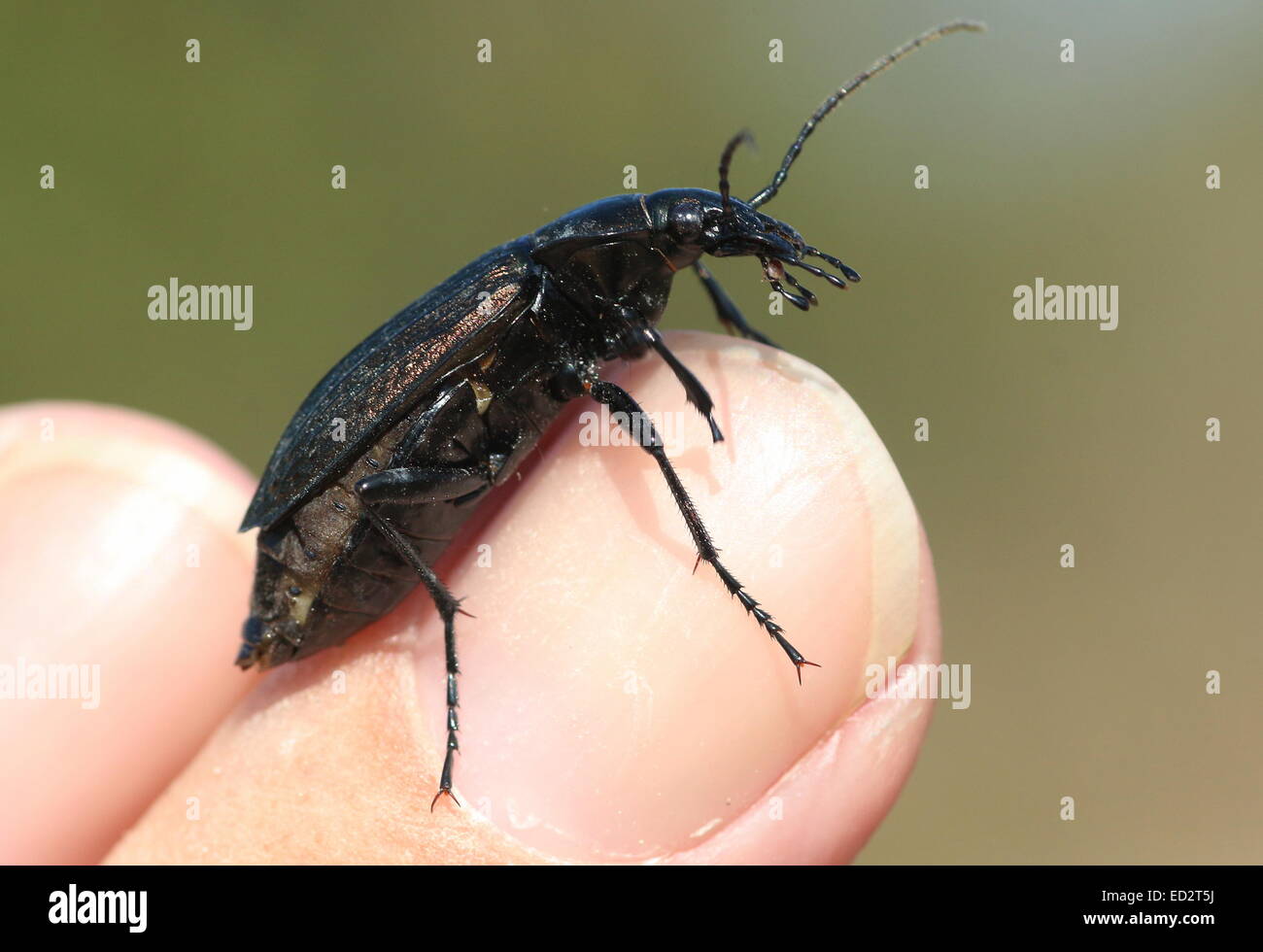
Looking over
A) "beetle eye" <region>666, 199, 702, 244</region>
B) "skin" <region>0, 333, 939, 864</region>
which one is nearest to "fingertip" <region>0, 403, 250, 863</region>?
"skin" <region>0, 333, 939, 864</region>

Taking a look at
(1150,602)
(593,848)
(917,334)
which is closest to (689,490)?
(593,848)

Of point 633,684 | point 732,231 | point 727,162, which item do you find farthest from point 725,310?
point 633,684

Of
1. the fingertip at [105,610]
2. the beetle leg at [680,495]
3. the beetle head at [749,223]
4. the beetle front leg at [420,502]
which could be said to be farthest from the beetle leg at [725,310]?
the fingertip at [105,610]

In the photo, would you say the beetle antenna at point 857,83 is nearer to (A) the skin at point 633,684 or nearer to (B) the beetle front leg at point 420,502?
(A) the skin at point 633,684

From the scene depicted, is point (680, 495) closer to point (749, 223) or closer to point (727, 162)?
point (749, 223)

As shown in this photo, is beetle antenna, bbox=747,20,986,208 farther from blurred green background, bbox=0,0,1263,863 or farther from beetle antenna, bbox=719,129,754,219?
blurred green background, bbox=0,0,1263,863

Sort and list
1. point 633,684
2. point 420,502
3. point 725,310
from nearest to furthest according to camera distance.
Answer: point 633,684 → point 420,502 → point 725,310

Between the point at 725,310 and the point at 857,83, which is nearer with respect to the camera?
the point at 857,83
